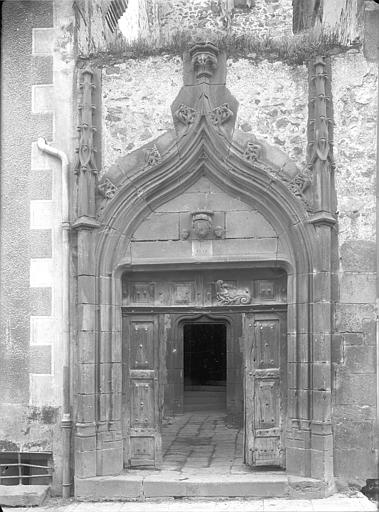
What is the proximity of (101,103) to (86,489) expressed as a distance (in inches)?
147

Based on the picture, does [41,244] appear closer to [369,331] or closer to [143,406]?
[143,406]

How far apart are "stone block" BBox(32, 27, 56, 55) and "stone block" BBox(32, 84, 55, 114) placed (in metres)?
0.36

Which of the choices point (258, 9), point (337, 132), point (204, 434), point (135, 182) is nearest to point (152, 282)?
point (135, 182)

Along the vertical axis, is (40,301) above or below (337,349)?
above

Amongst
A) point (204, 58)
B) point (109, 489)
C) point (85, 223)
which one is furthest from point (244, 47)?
point (109, 489)

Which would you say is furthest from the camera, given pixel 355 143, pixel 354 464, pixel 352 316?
pixel 355 143

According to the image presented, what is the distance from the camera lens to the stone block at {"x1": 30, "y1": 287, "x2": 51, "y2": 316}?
22.3 ft

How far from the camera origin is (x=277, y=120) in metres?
6.69

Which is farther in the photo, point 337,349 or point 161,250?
point 161,250

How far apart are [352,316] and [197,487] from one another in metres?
2.15

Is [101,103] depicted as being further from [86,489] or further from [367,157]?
[86,489]

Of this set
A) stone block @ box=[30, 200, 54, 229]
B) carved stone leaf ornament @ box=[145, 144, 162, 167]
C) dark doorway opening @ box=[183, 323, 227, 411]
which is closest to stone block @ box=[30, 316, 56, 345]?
stone block @ box=[30, 200, 54, 229]

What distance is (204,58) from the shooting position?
6.66 meters

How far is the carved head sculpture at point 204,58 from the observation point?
21.9 feet
